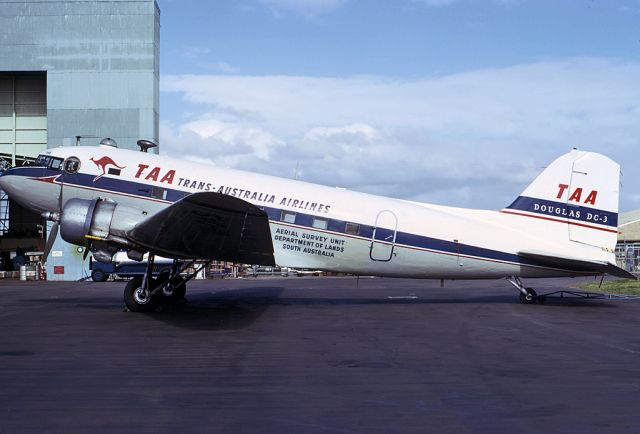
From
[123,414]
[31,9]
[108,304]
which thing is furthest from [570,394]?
[31,9]

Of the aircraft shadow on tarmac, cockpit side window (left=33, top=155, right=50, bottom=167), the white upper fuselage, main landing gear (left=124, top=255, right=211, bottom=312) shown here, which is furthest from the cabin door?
cockpit side window (left=33, top=155, right=50, bottom=167)

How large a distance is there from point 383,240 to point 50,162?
8383mm

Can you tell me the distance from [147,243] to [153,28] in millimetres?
28355

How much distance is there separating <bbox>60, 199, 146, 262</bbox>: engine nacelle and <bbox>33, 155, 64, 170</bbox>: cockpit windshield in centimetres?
235

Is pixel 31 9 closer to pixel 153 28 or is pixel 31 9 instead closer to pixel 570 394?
pixel 153 28

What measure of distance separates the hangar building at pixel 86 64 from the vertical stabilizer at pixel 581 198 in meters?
27.6

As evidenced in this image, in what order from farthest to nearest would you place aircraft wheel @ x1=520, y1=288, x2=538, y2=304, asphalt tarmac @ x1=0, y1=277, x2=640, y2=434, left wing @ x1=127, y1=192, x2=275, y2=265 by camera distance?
1. aircraft wheel @ x1=520, y1=288, x2=538, y2=304
2. left wing @ x1=127, y1=192, x2=275, y2=265
3. asphalt tarmac @ x1=0, y1=277, x2=640, y2=434

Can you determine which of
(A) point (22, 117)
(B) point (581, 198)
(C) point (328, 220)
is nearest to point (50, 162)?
(C) point (328, 220)

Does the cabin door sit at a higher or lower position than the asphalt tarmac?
higher

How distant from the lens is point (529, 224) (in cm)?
1644

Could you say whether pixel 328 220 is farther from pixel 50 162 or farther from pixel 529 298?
pixel 50 162

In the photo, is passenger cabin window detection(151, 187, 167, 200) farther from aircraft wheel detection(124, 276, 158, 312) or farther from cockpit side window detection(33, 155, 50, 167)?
cockpit side window detection(33, 155, 50, 167)

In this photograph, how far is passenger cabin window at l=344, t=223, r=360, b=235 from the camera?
51.0ft

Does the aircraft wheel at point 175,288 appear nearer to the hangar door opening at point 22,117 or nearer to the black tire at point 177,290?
the black tire at point 177,290
